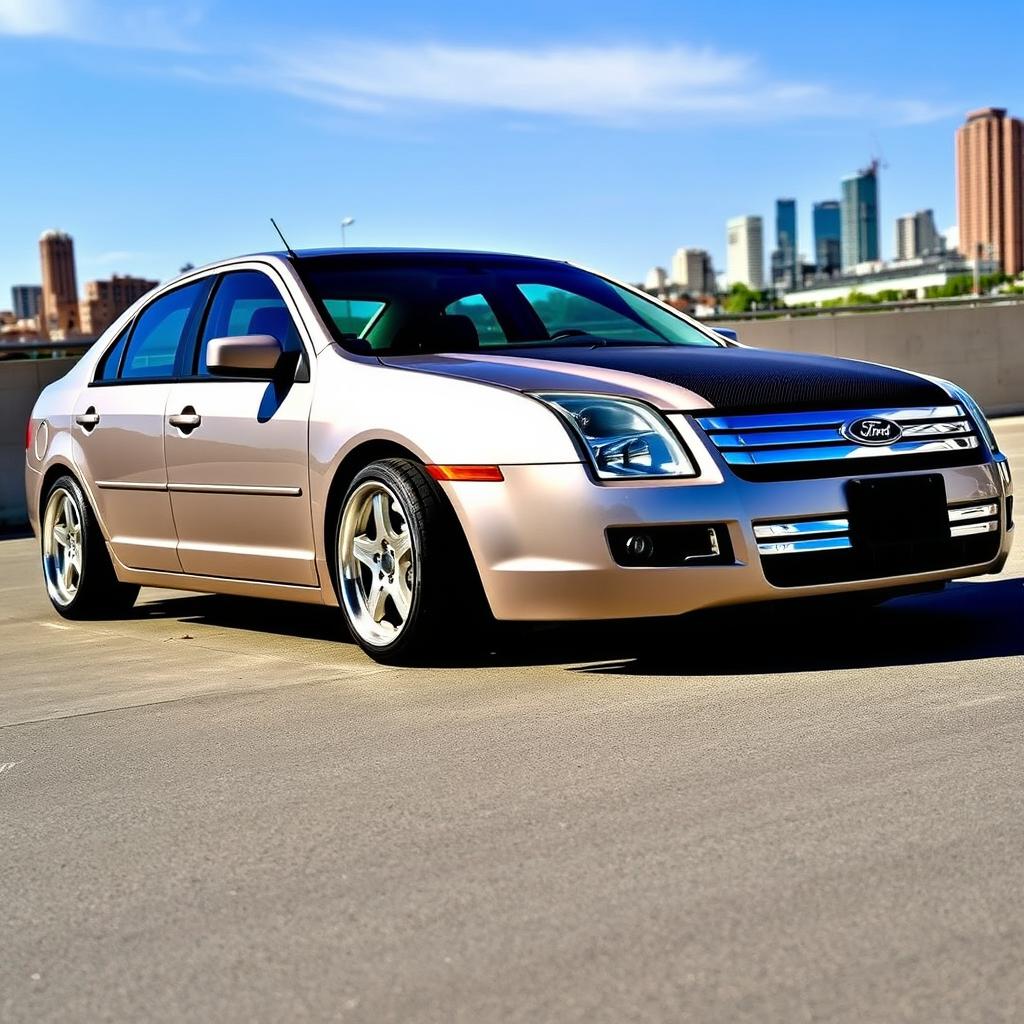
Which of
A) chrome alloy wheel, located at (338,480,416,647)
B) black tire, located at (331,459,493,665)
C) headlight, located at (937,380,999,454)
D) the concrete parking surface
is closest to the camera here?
the concrete parking surface

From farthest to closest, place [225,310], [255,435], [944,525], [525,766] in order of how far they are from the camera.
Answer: [225,310] → [255,435] → [944,525] → [525,766]

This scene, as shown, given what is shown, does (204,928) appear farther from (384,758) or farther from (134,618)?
(134,618)

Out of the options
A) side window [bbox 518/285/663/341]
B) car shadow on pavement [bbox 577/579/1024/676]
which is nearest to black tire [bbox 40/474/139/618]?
side window [bbox 518/285/663/341]

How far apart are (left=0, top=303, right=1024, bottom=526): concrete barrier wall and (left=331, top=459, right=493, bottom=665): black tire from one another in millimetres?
15522

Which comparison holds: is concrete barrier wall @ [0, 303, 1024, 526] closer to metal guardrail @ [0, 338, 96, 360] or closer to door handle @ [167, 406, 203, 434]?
metal guardrail @ [0, 338, 96, 360]

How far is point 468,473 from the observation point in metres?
5.52

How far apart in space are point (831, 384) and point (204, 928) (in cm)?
321

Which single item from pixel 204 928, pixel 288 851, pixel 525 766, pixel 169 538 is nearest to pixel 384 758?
pixel 525 766

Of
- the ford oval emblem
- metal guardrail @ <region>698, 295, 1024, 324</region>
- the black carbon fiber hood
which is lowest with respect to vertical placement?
metal guardrail @ <region>698, 295, 1024, 324</region>

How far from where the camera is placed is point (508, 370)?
5.76 meters

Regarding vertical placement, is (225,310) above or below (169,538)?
above

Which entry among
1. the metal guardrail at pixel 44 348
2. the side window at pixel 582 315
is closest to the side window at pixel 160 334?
the side window at pixel 582 315

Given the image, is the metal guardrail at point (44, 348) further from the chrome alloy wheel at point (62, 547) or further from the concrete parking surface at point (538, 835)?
the concrete parking surface at point (538, 835)

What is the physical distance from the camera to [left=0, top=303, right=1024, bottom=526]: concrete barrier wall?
2127 centimetres
